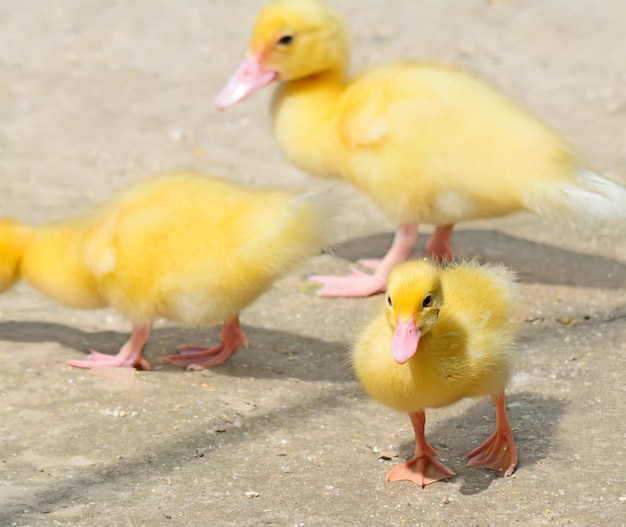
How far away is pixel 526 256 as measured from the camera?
17.5ft

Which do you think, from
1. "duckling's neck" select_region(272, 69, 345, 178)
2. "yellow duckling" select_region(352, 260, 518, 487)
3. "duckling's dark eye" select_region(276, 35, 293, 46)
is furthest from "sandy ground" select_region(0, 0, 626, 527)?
"duckling's dark eye" select_region(276, 35, 293, 46)

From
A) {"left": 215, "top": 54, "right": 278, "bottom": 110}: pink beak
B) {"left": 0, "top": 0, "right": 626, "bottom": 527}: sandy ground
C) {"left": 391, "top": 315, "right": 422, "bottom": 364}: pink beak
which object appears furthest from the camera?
{"left": 215, "top": 54, "right": 278, "bottom": 110}: pink beak

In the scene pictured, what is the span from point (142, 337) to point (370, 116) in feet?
4.43

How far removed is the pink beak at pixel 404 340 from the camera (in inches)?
120

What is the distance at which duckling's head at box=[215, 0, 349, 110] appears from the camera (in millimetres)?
5043

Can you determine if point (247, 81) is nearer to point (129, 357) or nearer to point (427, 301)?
point (129, 357)

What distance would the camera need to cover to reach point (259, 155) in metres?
6.52

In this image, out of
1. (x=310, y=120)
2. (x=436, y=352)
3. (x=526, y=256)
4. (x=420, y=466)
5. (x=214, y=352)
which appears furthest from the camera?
(x=526, y=256)

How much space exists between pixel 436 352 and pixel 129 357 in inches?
55.6

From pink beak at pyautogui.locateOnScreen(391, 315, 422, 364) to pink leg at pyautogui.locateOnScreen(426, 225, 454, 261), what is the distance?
207 centimetres

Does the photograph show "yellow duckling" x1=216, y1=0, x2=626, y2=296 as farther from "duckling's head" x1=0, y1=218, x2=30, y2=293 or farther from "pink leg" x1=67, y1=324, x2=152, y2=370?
"duckling's head" x1=0, y1=218, x2=30, y2=293

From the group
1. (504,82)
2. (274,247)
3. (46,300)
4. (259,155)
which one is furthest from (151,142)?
(274,247)

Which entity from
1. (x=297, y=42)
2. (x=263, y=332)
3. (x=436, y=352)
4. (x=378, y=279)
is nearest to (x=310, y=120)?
(x=297, y=42)

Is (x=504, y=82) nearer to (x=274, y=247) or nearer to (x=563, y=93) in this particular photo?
(x=563, y=93)
